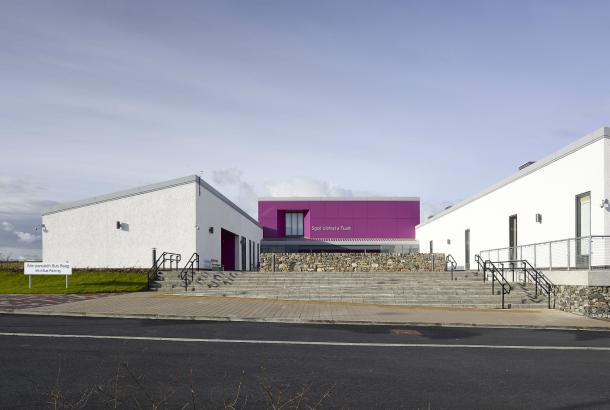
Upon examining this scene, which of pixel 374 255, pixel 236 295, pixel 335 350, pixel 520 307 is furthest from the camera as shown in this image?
pixel 374 255

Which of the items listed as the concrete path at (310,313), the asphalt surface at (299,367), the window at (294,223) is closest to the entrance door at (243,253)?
the window at (294,223)

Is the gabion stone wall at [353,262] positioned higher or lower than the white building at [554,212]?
lower

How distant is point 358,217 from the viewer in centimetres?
5562

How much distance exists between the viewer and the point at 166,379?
24.4ft

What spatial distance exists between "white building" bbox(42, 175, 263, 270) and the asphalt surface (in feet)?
54.0

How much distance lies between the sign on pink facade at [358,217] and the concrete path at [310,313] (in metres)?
36.2

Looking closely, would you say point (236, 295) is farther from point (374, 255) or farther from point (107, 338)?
point (374, 255)

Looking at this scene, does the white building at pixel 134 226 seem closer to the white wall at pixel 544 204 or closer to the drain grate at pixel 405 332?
the white wall at pixel 544 204

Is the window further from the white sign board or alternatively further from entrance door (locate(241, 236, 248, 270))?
the white sign board

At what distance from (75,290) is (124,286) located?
6.53 feet

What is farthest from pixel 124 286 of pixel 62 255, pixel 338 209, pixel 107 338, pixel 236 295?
pixel 338 209

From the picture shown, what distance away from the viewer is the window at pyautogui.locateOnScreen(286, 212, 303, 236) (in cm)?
5688

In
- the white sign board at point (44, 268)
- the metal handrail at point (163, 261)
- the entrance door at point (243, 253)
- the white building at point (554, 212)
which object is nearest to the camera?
the white building at point (554, 212)

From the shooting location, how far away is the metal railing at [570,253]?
56.2 feet
